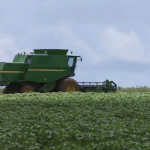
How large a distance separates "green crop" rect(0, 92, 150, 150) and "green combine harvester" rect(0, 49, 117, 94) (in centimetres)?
616

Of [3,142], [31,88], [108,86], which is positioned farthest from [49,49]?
[3,142]

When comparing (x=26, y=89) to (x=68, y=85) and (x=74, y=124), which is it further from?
(x=74, y=124)

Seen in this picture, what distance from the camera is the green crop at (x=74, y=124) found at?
30.9 ft

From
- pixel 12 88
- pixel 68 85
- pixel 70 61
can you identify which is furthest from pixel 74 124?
pixel 70 61

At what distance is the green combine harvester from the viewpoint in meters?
23.3

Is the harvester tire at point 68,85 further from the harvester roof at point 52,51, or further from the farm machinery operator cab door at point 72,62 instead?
the harvester roof at point 52,51

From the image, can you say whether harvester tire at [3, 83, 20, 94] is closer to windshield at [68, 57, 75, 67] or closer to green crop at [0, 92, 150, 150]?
windshield at [68, 57, 75, 67]

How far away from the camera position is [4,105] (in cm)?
1606

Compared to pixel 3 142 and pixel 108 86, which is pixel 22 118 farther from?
pixel 108 86

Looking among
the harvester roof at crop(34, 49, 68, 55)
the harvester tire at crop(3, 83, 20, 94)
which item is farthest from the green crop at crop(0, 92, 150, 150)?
the harvester roof at crop(34, 49, 68, 55)

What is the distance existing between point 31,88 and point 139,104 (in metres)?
9.76

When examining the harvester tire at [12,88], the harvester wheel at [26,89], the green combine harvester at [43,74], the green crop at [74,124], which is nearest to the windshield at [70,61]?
the green combine harvester at [43,74]

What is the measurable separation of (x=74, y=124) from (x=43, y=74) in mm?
12859

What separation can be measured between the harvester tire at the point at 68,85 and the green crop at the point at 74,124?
739 centimetres
